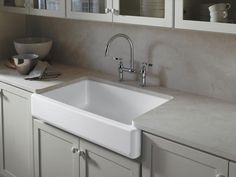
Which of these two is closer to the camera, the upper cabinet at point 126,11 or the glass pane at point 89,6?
the upper cabinet at point 126,11

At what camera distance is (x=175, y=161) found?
181cm

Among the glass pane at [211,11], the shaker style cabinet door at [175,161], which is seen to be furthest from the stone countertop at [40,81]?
the glass pane at [211,11]

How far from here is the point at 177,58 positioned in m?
2.44

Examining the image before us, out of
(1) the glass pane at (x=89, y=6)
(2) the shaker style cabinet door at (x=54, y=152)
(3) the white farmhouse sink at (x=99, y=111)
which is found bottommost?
(2) the shaker style cabinet door at (x=54, y=152)

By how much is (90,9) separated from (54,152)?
0.90 m

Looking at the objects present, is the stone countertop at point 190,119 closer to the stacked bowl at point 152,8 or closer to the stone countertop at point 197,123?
the stone countertop at point 197,123

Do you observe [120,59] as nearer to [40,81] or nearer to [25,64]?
[40,81]

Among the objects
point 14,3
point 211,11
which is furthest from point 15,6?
point 211,11

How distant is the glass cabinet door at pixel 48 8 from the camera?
2598 mm

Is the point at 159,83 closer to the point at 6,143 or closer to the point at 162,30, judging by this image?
the point at 162,30

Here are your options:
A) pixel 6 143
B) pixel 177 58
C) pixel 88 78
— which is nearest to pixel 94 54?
pixel 88 78

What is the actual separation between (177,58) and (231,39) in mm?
369

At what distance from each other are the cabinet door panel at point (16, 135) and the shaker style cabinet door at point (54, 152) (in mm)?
100

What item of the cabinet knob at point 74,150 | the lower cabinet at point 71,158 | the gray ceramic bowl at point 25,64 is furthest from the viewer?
the gray ceramic bowl at point 25,64
